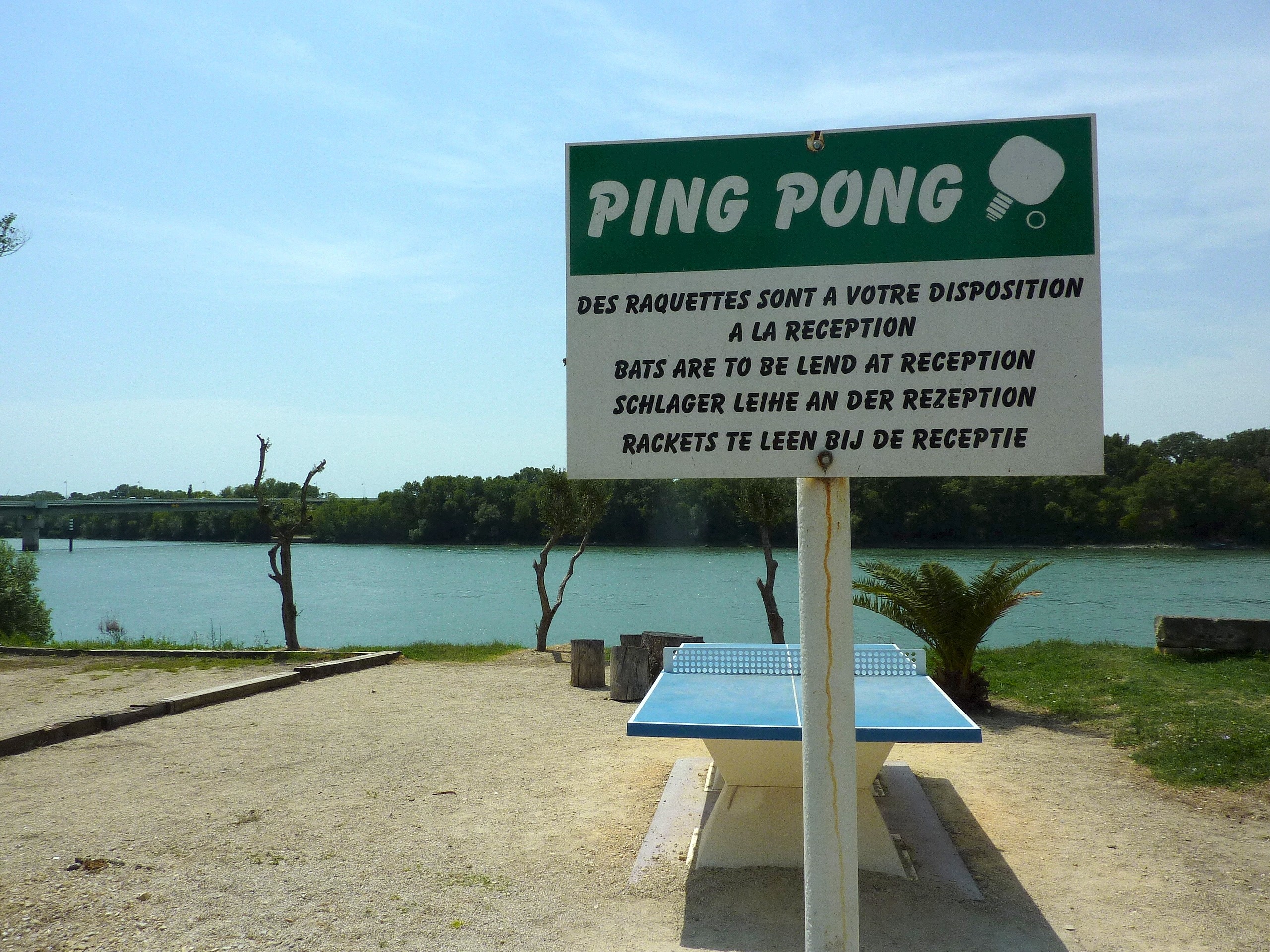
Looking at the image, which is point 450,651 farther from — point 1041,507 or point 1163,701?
point 1041,507

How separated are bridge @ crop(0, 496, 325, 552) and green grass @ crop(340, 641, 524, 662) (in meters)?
48.5

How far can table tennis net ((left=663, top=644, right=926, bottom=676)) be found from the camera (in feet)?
22.0

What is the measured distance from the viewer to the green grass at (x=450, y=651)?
1482cm

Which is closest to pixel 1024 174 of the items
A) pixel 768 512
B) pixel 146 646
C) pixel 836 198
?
pixel 836 198

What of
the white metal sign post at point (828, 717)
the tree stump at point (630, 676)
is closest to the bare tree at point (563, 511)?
the tree stump at point (630, 676)

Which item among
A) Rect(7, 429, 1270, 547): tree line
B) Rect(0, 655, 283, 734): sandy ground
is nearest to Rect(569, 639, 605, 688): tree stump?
Rect(0, 655, 283, 734): sandy ground

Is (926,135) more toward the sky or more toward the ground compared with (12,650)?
more toward the sky

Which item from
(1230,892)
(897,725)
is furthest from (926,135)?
(1230,892)

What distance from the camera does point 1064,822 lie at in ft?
18.5

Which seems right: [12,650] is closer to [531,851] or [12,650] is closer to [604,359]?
[531,851]

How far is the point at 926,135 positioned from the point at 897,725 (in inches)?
115

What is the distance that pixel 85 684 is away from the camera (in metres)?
11.1

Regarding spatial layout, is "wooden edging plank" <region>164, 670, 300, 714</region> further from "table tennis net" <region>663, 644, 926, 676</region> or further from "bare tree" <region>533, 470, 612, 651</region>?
"bare tree" <region>533, 470, 612, 651</region>

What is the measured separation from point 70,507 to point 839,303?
245 ft
